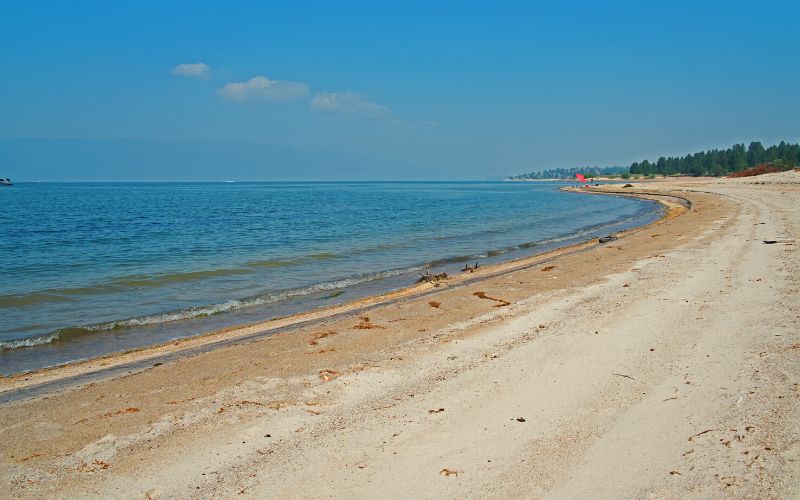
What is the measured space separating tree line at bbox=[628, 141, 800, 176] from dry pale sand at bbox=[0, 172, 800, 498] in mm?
109962

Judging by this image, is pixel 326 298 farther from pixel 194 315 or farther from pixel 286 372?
pixel 286 372

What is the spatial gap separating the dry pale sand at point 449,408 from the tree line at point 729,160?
109962 mm

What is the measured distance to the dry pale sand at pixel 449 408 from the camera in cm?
401

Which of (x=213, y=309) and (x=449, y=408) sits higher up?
(x=449, y=408)

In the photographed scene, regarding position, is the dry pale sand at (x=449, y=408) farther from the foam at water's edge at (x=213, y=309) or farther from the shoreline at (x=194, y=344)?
the foam at water's edge at (x=213, y=309)

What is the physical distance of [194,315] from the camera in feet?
37.0

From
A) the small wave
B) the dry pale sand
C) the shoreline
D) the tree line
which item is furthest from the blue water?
the tree line

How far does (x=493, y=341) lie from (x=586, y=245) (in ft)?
49.5

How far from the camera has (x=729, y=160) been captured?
5177 inches

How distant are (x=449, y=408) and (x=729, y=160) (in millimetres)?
151910

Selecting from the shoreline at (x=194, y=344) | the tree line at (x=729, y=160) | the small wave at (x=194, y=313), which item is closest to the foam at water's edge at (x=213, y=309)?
the small wave at (x=194, y=313)

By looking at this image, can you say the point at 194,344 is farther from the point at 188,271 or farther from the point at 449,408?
the point at 188,271

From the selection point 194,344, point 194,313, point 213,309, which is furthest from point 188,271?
point 194,344

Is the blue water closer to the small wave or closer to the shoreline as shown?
the small wave
